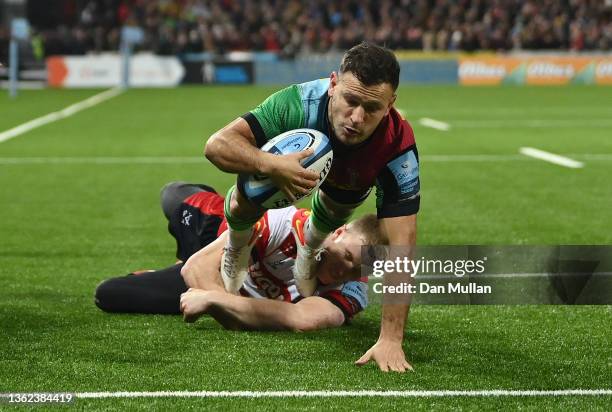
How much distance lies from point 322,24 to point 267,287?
31.2 meters

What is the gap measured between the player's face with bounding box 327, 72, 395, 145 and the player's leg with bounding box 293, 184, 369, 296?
76 cm

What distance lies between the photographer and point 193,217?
6961mm

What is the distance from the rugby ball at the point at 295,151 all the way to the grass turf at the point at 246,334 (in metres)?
0.70

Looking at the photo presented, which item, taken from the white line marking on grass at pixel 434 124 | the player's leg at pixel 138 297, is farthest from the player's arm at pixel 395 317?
the white line marking on grass at pixel 434 124

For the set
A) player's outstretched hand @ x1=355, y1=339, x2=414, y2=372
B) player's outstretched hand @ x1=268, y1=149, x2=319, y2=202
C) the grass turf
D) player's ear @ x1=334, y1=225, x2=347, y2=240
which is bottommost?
the grass turf

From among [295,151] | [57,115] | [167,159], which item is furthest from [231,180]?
[57,115]

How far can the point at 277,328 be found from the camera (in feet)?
18.3

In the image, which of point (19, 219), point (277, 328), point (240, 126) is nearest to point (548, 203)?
point (19, 219)

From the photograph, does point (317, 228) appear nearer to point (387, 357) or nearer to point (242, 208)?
point (242, 208)

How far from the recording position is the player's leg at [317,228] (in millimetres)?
5660

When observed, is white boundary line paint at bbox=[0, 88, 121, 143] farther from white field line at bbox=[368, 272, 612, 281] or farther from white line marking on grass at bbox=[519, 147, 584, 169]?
white field line at bbox=[368, 272, 612, 281]

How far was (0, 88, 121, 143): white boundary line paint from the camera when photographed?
17.4 m

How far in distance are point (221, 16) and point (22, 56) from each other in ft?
21.2

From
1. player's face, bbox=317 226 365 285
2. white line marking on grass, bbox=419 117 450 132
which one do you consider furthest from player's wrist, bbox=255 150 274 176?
white line marking on grass, bbox=419 117 450 132
